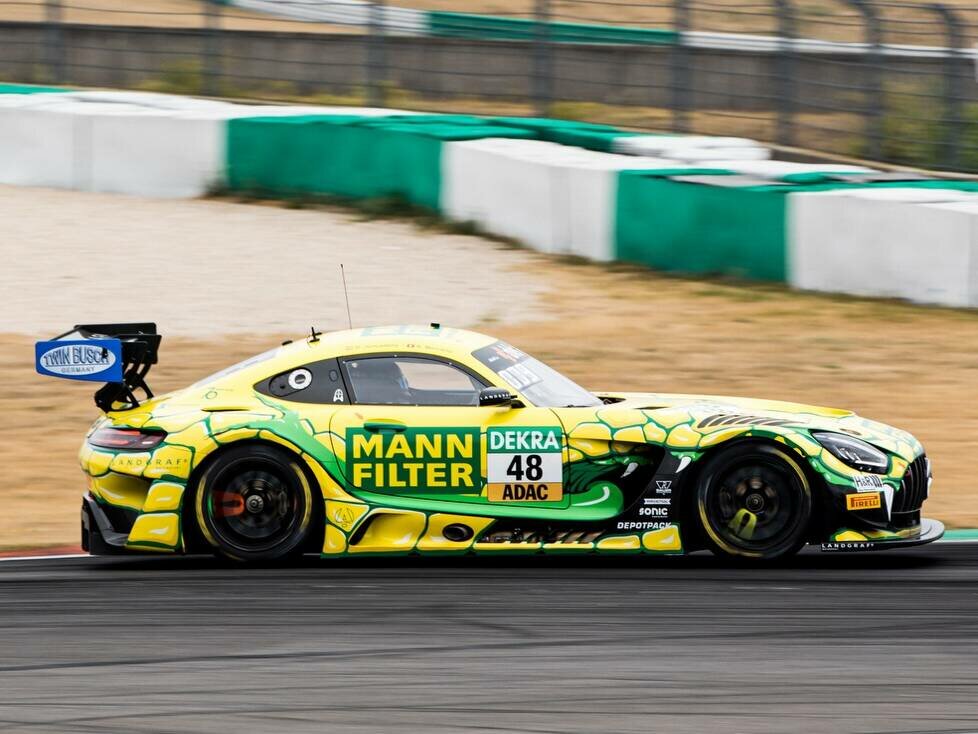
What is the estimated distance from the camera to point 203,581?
7953mm

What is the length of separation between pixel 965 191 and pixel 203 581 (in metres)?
10.3

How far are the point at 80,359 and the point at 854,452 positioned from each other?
12.1 feet

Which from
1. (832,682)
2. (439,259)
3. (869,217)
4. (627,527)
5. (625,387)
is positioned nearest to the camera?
(832,682)

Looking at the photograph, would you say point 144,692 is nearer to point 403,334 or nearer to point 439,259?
point 403,334

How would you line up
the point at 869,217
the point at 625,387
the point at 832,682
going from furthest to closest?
1. the point at 869,217
2. the point at 625,387
3. the point at 832,682

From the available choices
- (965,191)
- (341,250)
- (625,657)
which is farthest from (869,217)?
(625,657)

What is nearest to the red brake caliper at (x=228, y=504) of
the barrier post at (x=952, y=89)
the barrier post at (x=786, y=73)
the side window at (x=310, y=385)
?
the side window at (x=310, y=385)

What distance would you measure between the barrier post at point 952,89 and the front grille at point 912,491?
10.2 metres

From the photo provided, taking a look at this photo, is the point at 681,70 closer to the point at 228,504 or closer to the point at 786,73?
the point at 786,73

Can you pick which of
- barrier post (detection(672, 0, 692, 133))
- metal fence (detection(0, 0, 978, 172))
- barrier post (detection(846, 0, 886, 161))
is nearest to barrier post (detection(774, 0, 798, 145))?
metal fence (detection(0, 0, 978, 172))

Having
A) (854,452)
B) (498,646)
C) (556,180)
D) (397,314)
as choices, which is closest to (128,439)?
(498,646)

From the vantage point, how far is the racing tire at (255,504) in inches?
316

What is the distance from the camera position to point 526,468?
311 inches

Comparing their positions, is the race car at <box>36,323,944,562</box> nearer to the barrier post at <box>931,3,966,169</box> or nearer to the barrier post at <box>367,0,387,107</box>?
the barrier post at <box>931,3,966,169</box>
